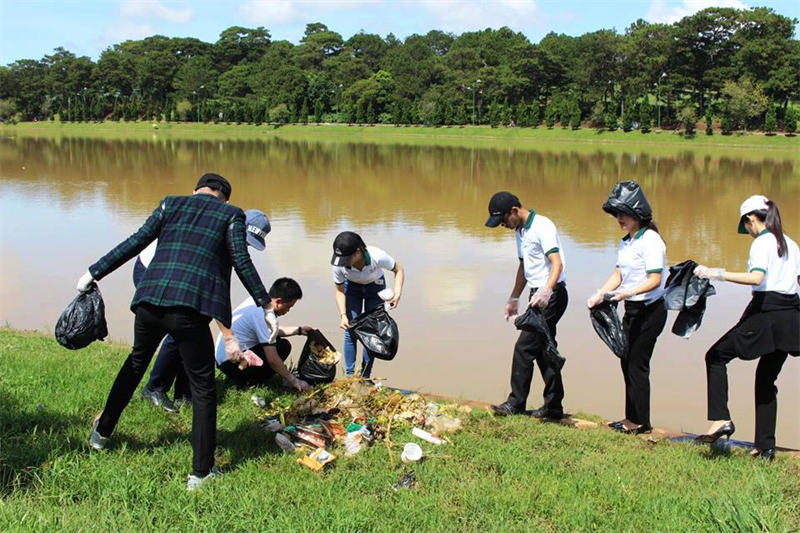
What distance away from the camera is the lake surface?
6258 mm

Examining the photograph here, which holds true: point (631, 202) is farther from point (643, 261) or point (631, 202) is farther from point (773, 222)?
point (773, 222)

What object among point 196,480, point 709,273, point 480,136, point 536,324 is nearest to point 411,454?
point 196,480

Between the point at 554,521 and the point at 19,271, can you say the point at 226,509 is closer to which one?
the point at 554,521

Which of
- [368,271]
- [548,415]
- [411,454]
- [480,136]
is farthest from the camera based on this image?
[480,136]

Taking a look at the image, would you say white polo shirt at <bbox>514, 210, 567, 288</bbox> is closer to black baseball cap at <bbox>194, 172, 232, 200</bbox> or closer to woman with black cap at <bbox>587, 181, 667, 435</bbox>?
woman with black cap at <bbox>587, 181, 667, 435</bbox>

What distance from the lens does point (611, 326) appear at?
4430 millimetres

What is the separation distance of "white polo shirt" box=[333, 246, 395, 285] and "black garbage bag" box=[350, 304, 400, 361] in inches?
10.3

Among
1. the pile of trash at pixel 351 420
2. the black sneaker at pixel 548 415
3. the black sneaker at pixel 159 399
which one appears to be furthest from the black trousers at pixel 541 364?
the black sneaker at pixel 159 399

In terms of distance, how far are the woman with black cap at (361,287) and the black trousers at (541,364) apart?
1.04m

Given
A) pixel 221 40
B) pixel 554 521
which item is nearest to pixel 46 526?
pixel 554 521

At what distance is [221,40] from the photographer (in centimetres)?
10094

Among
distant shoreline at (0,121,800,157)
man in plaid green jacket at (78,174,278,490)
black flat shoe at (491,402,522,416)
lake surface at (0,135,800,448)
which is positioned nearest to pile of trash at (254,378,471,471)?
black flat shoe at (491,402,522,416)

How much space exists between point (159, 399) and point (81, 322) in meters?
0.98

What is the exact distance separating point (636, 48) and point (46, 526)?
193 feet
